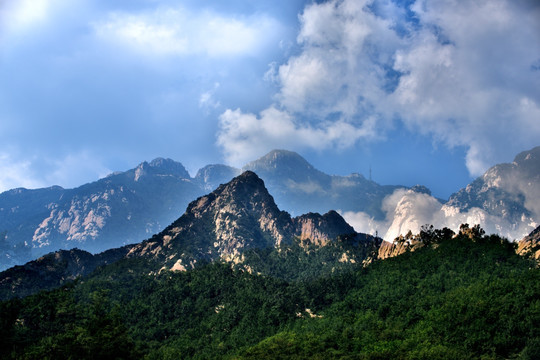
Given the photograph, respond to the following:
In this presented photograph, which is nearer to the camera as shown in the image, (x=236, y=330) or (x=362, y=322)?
(x=362, y=322)

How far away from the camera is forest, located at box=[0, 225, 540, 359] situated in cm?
9488

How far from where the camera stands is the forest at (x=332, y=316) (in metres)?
94.9

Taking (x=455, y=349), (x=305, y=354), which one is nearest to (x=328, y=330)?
(x=305, y=354)

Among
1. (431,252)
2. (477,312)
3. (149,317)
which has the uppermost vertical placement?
(431,252)

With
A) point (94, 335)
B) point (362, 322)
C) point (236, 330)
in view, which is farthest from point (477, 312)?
point (94, 335)

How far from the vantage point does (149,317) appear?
17662 cm

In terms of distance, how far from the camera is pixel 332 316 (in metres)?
144

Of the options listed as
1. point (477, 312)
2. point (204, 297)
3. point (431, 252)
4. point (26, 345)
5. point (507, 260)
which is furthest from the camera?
point (204, 297)

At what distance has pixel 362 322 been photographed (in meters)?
123

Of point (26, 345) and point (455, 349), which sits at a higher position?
point (26, 345)

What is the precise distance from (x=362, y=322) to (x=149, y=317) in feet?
317

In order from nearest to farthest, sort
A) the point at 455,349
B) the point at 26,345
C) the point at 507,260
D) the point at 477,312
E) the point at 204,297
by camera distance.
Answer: the point at 455,349
the point at 477,312
the point at 26,345
the point at 507,260
the point at 204,297

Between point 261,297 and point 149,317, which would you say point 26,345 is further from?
point 261,297

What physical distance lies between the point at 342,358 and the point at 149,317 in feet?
355
